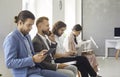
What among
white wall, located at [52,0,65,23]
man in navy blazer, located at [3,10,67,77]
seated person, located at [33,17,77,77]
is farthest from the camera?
white wall, located at [52,0,65,23]

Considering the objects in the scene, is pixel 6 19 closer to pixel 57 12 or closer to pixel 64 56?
pixel 64 56

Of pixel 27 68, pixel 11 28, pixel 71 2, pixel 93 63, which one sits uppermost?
pixel 71 2

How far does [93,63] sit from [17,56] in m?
3.20

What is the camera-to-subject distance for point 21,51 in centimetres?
271

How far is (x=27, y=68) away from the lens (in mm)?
2736

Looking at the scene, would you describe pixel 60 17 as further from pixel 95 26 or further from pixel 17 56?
pixel 17 56

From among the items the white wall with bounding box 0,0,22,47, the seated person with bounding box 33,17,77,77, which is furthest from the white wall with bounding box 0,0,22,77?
the seated person with bounding box 33,17,77,77

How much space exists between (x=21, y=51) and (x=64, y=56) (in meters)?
1.63

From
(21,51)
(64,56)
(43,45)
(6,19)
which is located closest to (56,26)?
(64,56)

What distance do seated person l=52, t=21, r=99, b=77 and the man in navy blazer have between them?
1.35 meters

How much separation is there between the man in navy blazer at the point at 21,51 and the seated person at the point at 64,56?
1348 millimetres

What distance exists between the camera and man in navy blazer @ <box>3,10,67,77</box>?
8.54 feet

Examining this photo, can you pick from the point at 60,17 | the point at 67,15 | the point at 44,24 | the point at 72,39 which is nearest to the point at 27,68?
the point at 44,24

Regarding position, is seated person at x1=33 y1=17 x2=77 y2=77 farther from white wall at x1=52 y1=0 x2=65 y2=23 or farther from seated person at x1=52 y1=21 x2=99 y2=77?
white wall at x1=52 y1=0 x2=65 y2=23
